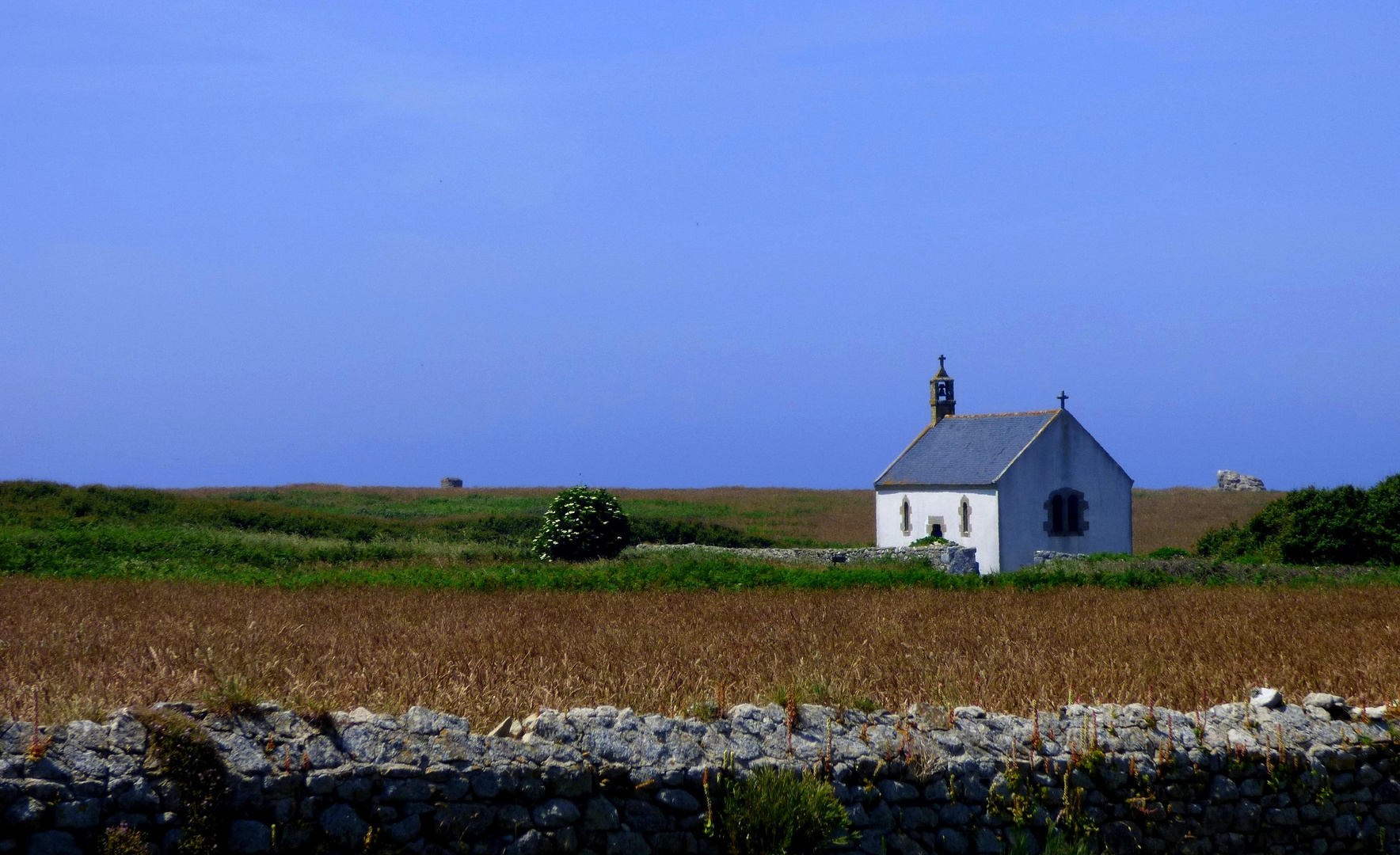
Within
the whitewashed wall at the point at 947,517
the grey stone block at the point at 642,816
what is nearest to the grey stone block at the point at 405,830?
the grey stone block at the point at 642,816

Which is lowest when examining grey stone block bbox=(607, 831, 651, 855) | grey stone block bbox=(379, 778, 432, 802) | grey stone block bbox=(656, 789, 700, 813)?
grey stone block bbox=(607, 831, 651, 855)

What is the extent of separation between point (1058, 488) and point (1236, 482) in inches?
1619

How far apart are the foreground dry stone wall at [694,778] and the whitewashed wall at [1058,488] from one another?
24.5 meters

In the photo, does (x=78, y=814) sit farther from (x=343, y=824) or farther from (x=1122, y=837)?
(x=1122, y=837)

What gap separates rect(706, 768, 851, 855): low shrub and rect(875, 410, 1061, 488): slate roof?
89.1 feet

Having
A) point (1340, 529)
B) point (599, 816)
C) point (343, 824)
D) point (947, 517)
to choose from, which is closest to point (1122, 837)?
point (599, 816)

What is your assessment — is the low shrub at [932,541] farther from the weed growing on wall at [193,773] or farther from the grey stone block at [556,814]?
the weed growing on wall at [193,773]

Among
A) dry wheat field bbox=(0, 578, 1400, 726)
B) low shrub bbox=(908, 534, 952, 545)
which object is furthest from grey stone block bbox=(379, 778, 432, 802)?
low shrub bbox=(908, 534, 952, 545)

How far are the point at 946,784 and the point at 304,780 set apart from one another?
173 inches

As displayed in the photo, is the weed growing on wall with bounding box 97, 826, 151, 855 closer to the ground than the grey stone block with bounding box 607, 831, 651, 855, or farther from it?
farther from it

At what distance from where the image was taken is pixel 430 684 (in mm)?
8312

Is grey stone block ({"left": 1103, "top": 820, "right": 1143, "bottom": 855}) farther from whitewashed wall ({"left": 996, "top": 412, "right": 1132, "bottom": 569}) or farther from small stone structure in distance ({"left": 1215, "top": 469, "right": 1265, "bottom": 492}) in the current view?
small stone structure in distance ({"left": 1215, "top": 469, "right": 1265, "bottom": 492})

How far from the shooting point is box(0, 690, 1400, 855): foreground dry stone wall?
5.82 m

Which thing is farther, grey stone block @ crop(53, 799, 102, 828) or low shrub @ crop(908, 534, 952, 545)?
low shrub @ crop(908, 534, 952, 545)
